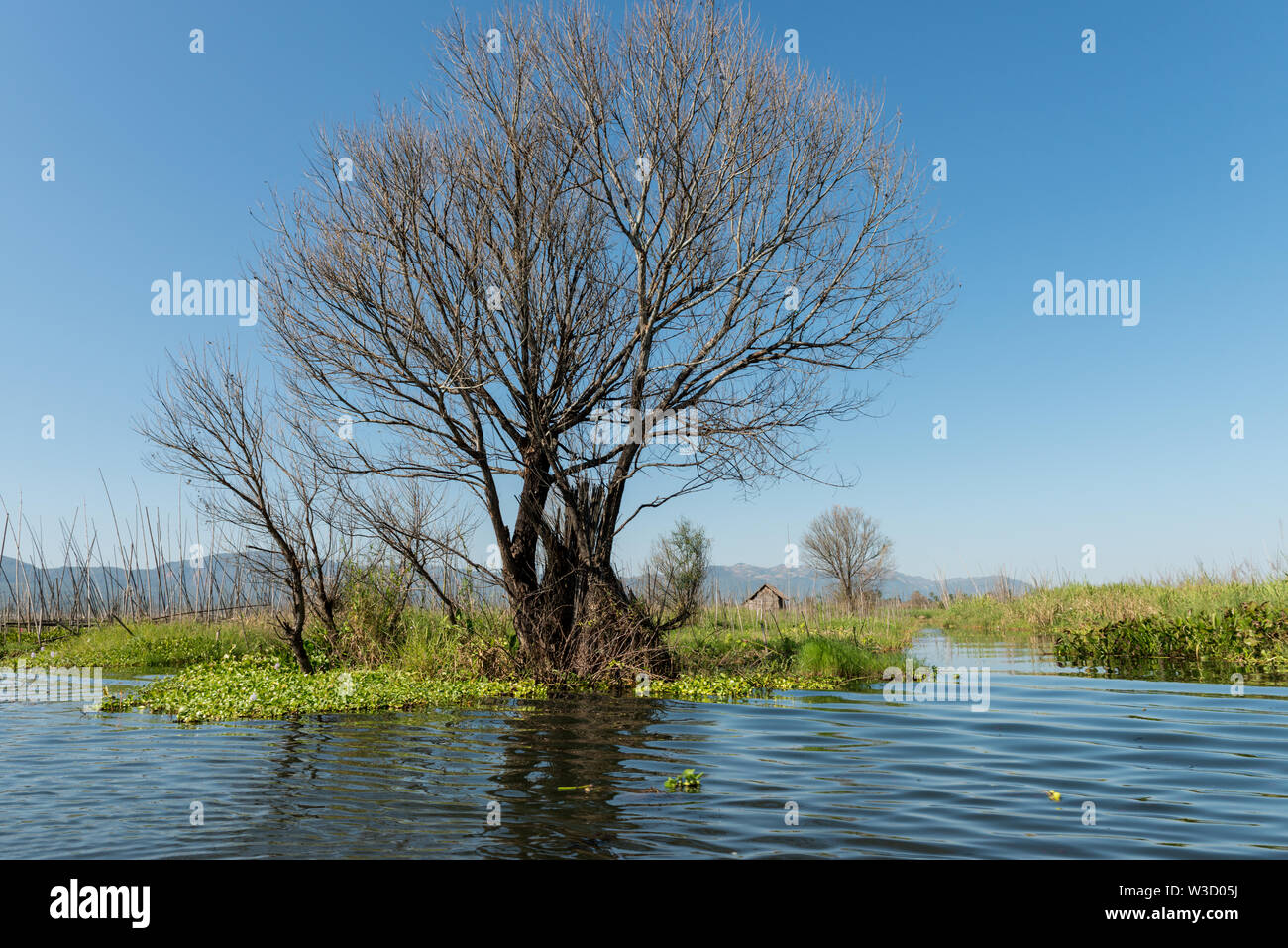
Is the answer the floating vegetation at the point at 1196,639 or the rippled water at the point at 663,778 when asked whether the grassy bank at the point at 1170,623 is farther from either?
the rippled water at the point at 663,778

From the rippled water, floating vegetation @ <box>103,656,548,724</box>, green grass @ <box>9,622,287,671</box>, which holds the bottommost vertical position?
green grass @ <box>9,622,287,671</box>

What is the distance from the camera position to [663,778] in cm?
717

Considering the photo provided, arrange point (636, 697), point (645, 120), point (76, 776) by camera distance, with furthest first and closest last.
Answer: point (645, 120)
point (636, 697)
point (76, 776)

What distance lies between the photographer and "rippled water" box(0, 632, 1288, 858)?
5.33 metres

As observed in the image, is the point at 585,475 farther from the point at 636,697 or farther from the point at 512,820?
the point at 512,820

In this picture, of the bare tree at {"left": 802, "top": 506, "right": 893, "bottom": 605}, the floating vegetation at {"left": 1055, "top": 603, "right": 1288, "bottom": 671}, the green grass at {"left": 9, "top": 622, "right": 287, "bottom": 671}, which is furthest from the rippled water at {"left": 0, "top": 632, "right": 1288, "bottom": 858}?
the bare tree at {"left": 802, "top": 506, "right": 893, "bottom": 605}

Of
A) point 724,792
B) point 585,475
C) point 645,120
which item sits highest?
point 645,120

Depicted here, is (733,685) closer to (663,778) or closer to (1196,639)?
(663,778)

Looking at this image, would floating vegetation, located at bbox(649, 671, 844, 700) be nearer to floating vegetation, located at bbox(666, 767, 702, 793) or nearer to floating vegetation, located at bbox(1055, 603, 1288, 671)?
floating vegetation, located at bbox(666, 767, 702, 793)

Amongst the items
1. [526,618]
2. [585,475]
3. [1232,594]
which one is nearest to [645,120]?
[585,475]

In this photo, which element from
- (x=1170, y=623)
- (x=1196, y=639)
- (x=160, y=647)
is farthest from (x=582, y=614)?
(x=1170, y=623)

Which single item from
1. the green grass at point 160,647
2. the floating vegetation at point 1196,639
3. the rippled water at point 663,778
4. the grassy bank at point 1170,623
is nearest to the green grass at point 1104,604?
the grassy bank at point 1170,623
